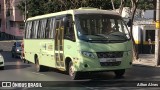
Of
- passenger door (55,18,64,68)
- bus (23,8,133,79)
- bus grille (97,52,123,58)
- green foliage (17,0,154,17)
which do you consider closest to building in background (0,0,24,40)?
green foliage (17,0,154,17)

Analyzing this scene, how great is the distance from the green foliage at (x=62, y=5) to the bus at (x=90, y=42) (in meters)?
21.9

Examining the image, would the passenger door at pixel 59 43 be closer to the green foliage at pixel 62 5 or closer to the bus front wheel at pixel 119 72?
the bus front wheel at pixel 119 72

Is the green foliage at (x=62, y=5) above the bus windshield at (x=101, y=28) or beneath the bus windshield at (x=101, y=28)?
above

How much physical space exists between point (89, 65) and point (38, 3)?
4814 cm

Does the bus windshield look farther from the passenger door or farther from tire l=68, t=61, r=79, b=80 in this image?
the passenger door

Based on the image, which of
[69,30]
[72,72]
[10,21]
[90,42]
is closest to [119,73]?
[72,72]

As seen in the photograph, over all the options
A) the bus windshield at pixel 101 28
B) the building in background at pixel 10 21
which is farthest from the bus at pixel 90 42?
the building in background at pixel 10 21

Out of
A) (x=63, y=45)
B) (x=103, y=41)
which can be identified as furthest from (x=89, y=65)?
(x=63, y=45)

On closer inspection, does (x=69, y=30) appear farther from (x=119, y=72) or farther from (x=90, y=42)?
(x=119, y=72)

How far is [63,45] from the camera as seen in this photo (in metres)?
17.4

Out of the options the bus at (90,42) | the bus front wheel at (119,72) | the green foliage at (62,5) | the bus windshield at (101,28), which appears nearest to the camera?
the bus at (90,42)

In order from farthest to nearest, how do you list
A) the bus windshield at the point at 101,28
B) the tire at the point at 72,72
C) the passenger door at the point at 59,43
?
the passenger door at the point at 59,43 → the tire at the point at 72,72 → the bus windshield at the point at 101,28

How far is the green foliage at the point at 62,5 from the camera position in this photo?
41416 millimetres

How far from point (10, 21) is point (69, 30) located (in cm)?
7198
